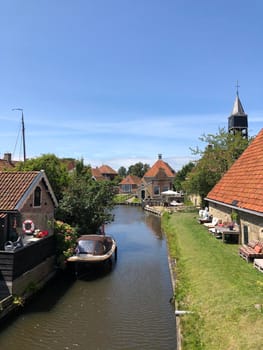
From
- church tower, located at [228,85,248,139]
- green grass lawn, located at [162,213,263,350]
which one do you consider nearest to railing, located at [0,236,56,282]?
green grass lawn, located at [162,213,263,350]

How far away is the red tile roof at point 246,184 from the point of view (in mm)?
16281

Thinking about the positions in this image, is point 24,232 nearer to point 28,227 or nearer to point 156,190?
point 28,227

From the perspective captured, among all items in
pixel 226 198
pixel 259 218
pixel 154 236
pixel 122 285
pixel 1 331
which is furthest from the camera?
pixel 154 236

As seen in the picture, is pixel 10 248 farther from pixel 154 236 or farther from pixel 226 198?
pixel 154 236

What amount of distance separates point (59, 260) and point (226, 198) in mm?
11541

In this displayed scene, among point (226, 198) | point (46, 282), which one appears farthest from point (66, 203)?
point (226, 198)

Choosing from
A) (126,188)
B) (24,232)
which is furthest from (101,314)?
(126,188)

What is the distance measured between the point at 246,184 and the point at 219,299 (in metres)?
9.66

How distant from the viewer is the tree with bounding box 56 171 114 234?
23.2m

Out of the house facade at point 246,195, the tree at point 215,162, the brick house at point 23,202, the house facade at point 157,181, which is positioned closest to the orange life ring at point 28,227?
the brick house at point 23,202

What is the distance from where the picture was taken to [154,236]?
30.9 metres

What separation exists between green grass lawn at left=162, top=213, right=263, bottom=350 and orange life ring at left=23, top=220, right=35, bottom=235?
24.8 ft

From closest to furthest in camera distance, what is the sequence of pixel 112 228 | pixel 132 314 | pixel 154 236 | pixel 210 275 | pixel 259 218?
pixel 132 314
pixel 210 275
pixel 259 218
pixel 154 236
pixel 112 228

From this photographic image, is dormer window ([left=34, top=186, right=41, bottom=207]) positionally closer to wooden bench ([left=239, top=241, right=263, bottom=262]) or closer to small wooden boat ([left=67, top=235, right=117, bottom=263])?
small wooden boat ([left=67, top=235, right=117, bottom=263])
